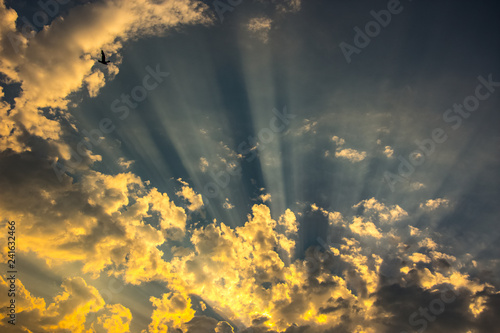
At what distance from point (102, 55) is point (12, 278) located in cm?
6598

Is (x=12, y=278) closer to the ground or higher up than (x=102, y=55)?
closer to the ground

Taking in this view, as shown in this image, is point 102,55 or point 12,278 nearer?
point 102,55

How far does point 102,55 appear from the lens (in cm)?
3550

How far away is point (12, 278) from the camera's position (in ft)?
185
